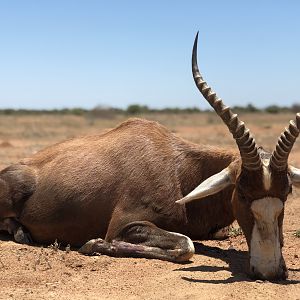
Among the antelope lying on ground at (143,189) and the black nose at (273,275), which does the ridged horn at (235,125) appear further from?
the black nose at (273,275)

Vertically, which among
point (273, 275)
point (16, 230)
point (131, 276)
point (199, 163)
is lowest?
point (16, 230)

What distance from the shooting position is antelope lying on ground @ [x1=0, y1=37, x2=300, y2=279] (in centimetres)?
647

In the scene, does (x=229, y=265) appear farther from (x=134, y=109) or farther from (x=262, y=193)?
(x=134, y=109)

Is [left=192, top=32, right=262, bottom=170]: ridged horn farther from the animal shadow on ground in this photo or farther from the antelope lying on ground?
the animal shadow on ground

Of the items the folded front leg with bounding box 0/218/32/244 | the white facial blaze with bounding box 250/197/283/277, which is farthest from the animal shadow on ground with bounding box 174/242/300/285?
the folded front leg with bounding box 0/218/32/244

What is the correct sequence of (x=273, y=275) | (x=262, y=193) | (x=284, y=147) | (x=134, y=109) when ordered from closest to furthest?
(x=273, y=275), (x=262, y=193), (x=284, y=147), (x=134, y=109)

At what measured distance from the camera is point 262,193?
623 centimetres

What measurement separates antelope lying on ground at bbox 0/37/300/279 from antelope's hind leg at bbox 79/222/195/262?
1cm

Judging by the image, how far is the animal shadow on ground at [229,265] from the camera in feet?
20.3

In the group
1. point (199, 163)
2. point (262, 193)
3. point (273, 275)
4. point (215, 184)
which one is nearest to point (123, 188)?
point (199, 163)

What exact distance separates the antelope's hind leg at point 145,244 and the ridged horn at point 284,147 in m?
1.46

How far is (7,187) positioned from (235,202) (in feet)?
11.3

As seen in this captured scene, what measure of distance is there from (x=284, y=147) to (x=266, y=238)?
99 centimetres

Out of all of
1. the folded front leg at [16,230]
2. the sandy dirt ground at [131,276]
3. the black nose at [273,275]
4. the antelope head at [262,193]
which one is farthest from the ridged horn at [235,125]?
the folded front leg at [16,230]
